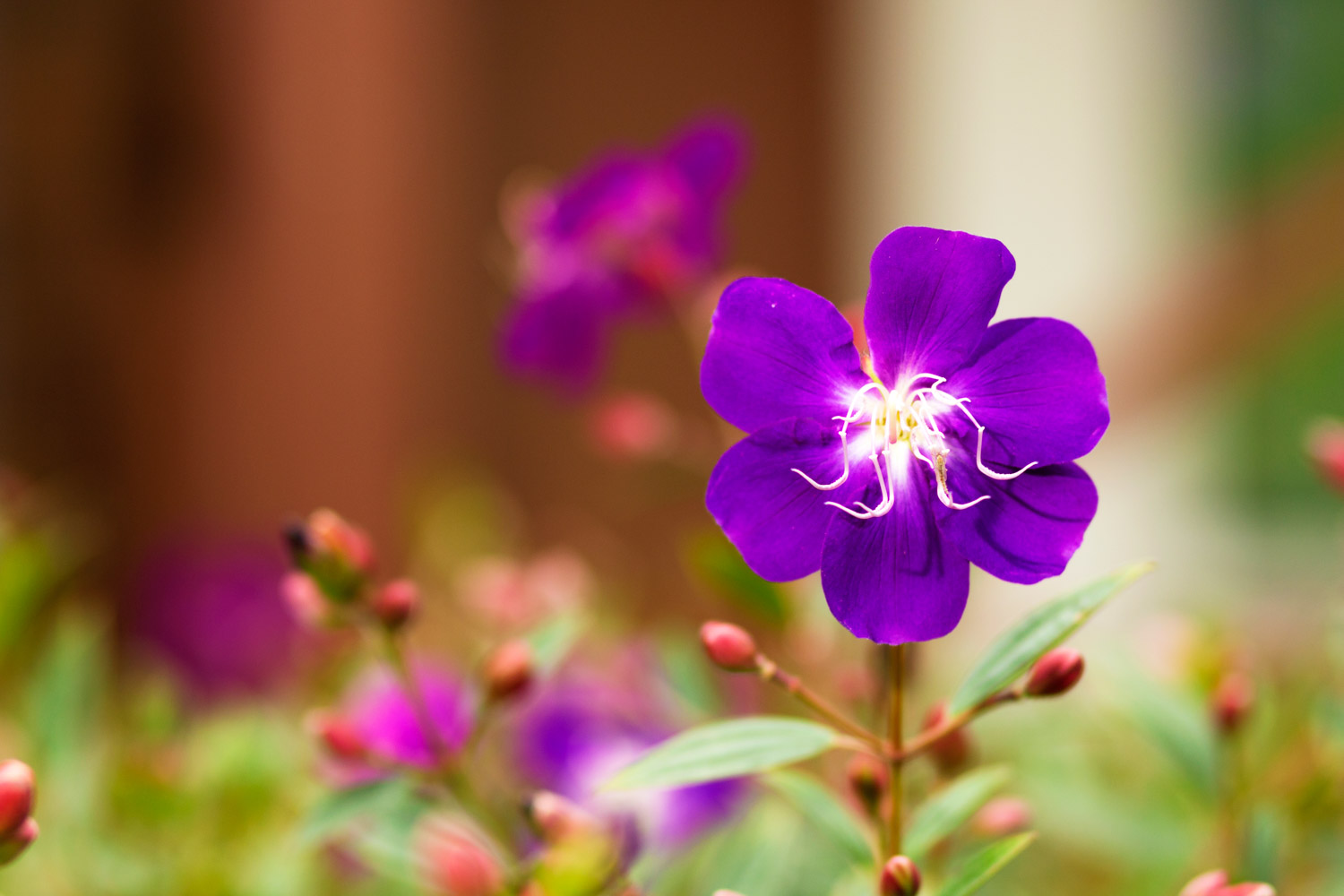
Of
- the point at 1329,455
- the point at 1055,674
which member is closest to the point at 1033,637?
the point at 1055,674

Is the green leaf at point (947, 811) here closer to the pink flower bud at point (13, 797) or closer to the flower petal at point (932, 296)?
the flower petal at point (932, 296)

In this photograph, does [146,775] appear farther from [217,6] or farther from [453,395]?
[217,6]

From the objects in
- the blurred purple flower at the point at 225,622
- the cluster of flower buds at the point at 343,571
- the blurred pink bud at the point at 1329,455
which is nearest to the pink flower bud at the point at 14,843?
the cluster of flower buds at the point at 343,571

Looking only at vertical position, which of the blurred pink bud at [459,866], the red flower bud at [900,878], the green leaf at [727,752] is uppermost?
the green leaf at [727,752]

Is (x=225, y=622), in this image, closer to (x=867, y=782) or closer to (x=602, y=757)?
(x=602, y=757)

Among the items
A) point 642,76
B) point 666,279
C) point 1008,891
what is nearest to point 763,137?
point 642,76

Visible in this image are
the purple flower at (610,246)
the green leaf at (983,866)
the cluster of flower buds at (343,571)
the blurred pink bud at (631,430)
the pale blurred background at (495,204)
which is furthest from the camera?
the pale blurred background at (495,204)
